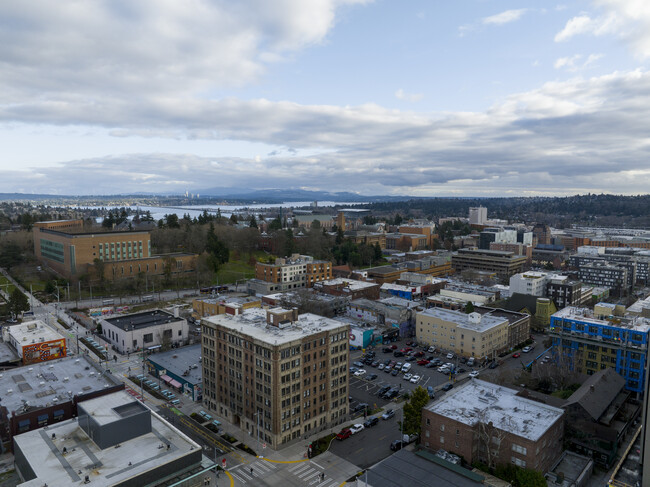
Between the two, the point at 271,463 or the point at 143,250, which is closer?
the point at 271,463

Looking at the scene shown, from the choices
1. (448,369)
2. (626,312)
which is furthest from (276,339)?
(626,312)

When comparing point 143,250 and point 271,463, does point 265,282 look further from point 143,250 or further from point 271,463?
point 271,463

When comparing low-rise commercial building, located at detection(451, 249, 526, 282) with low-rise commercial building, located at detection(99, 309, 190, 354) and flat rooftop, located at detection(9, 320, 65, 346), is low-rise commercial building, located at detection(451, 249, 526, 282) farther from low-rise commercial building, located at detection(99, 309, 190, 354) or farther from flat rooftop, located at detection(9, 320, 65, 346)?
flat rooftop, located at detection(9, 320, 65, 346)

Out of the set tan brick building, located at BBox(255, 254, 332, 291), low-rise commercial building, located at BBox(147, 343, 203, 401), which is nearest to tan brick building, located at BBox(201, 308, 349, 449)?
low-rise commercial building, located at BBox(147, 343, 203, 401)

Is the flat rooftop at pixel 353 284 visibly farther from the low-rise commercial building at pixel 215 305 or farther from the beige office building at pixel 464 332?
the beige office building at pixel 464 332

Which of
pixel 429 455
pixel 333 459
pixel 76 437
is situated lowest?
pixel 333 459

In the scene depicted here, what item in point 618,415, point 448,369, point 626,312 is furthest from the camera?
point 626,312
